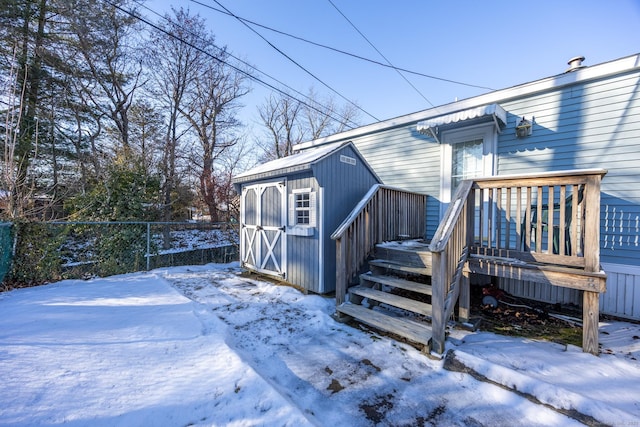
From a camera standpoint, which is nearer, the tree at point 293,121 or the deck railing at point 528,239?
the deck railing at point 528,239

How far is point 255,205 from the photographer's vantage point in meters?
5.84

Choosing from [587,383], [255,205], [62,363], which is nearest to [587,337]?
[587,383]

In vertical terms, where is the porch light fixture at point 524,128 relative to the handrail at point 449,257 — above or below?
above

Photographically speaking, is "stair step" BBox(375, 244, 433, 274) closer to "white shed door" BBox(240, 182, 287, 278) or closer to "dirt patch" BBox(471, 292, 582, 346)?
"dirt patch" BBox(471, 292, 582, 346)

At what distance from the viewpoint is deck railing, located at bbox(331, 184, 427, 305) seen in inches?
143

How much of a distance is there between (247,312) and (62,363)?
1.94 m

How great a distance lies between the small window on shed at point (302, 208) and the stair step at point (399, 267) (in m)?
1.29

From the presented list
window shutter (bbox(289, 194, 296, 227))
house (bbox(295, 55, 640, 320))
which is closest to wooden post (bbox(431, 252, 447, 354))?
window shutter (bbox(289, 194, 296, 227))

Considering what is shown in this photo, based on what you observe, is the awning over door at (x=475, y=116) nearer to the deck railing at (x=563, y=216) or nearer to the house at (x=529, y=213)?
the house at (x=529, y=213)

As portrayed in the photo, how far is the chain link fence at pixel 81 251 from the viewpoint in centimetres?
468

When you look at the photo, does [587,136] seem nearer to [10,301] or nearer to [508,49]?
[508,49]

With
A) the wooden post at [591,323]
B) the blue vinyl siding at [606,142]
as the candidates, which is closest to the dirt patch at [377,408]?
the wooden post at [591,323]

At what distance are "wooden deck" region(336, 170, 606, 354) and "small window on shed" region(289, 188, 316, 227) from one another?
104 centimetres

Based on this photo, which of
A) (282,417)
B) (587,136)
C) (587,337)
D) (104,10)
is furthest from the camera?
(104,10)
